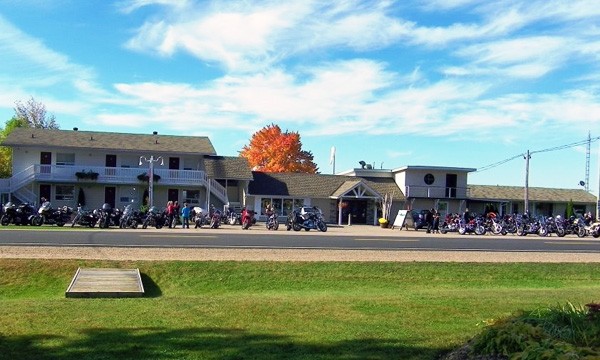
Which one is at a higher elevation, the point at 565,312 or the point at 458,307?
the point at 565,312

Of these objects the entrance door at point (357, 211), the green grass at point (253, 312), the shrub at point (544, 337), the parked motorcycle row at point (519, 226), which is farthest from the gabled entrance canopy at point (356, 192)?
the shrub at point (544, 337)

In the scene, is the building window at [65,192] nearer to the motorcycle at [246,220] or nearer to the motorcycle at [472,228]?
the motorcycle at [246,220]

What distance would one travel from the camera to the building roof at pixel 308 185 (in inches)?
2032

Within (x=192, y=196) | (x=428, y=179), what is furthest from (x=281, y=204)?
(x=428, y=179)

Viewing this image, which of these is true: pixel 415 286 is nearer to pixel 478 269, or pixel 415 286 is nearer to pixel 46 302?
pixel 478 269

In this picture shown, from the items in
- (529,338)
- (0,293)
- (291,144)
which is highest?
(291,144)

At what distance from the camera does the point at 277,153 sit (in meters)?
70.0

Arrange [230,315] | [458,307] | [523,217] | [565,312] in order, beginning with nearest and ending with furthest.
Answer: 1. [565,312]
2. [230,315]
3. [458,307]
4. [523,217]

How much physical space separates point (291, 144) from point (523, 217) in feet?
110

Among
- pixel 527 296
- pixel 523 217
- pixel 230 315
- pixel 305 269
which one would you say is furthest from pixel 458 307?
pixel 523 217

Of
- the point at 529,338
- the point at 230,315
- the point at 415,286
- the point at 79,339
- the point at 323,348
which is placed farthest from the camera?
the point at 415,286

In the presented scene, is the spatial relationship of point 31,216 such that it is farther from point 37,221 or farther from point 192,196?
point 192,196

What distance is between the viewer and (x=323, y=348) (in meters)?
7.64

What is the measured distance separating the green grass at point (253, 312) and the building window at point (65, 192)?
32.4m
